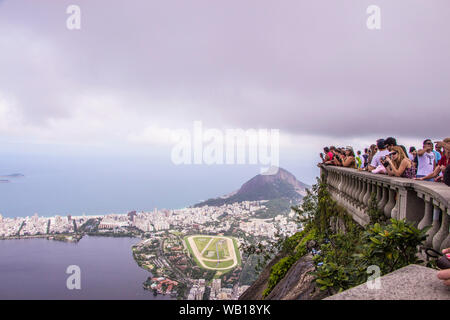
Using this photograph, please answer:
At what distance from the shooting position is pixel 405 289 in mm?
2039

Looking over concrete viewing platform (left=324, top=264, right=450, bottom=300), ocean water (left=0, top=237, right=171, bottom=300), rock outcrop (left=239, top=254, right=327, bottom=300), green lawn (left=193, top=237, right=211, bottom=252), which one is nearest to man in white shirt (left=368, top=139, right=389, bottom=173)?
rock outcrop (left=239, top=254, right=327, bottom=300)

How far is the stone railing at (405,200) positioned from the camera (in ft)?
10.3

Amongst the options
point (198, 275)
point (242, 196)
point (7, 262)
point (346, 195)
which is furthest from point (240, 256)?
point (242, 196)

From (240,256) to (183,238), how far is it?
28.0ft

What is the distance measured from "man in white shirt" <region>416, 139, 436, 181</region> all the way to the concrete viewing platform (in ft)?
15.6

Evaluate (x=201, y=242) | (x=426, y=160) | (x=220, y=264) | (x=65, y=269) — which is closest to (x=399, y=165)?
→ (x=426, y=160)

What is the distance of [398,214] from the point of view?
4.41 metres

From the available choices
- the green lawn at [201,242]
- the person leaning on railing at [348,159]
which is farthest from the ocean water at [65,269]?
the person leaning on railing at [348,159]

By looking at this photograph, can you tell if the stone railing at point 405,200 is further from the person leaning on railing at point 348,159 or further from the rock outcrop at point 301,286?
the rock outcrop at point 301,286

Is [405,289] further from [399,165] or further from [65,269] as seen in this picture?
[65,269]

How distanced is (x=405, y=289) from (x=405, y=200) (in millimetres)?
2641

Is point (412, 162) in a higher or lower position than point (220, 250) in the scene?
higher

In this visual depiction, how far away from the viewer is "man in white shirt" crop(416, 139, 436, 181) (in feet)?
19.8
